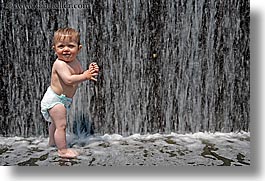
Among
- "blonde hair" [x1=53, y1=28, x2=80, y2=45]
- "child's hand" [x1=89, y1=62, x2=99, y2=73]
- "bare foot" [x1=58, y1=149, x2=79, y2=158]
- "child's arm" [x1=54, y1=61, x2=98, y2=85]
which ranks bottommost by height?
"bare foot" [x1=58, y1=149, x2=79, y2=158]

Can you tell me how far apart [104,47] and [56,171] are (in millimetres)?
398

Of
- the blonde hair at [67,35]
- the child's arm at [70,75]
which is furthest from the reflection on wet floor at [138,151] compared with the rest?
the blonde hair at [67,35]

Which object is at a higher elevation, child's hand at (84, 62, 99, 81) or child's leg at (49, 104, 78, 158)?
child's hand at (84, 62, 99, 81)

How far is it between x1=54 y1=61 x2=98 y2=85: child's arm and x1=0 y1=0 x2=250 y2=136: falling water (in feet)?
0.29

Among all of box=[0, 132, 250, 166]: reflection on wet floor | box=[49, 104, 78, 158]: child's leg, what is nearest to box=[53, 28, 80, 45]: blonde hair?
box=[49, 104, 78, 158]: child's leg

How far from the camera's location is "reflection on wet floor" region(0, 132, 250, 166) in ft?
4.52

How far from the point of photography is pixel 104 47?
4.92 ft

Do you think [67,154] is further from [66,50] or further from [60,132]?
[66,50]

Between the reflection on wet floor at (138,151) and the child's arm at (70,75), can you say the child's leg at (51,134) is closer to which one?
the reflection on wet floor at (138,151)

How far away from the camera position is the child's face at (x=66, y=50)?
136cm

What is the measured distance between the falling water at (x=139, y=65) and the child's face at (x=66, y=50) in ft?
0.29

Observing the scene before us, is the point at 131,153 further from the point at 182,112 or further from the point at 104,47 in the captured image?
the point at 104,47

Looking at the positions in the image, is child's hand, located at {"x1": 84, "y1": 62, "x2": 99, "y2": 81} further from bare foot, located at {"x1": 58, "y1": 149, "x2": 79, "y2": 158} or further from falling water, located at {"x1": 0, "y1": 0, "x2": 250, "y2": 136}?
bare foot, located at {"x1": 58, "y1": 149, "x2": 79, "y2": 158}

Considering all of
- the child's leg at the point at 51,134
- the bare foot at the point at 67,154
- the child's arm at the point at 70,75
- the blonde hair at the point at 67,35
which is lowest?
the bare foot at the point at 67,154
